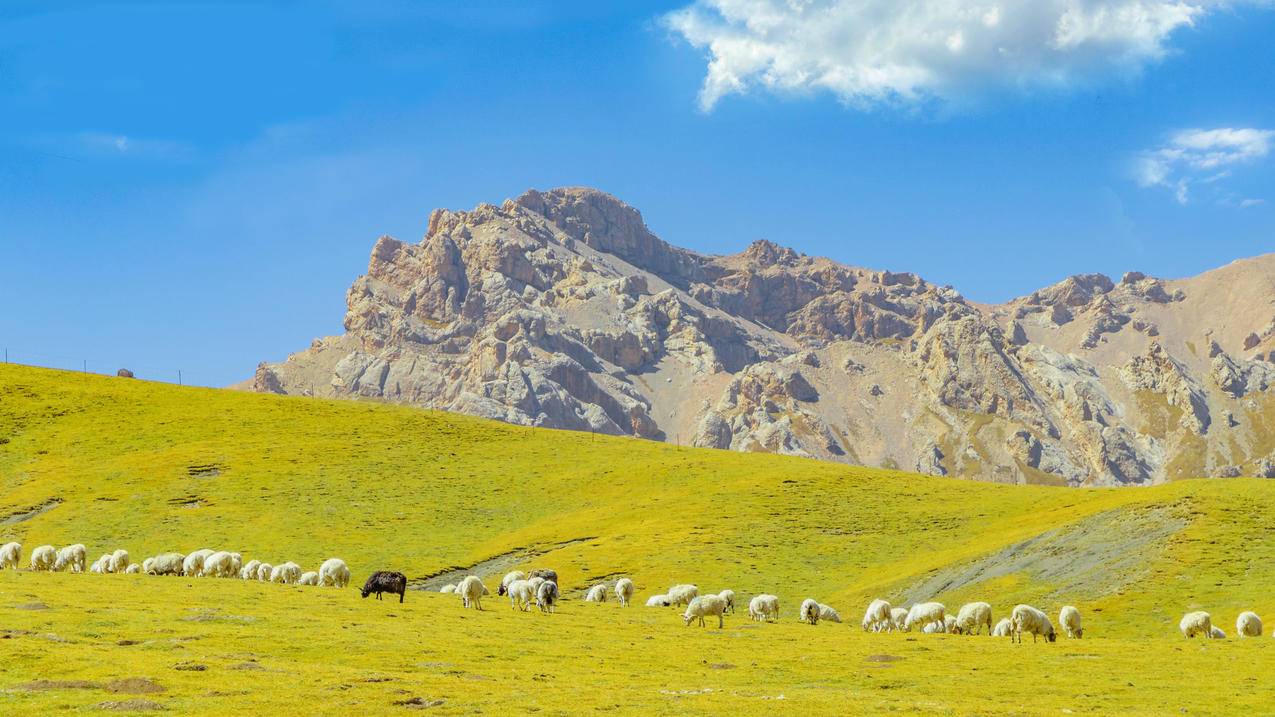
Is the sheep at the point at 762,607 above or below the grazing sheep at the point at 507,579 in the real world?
below

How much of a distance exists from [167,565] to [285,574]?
6690 millimetres

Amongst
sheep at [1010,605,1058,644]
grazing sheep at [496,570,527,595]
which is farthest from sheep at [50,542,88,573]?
sheep at [1010,605,1058,644]

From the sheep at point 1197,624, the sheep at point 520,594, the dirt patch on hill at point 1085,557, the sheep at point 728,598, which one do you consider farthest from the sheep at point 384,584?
the sheep at point 1197,624

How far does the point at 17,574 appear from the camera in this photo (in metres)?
54.2

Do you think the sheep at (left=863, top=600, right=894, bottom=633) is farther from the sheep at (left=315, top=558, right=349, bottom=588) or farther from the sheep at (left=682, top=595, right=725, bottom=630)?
the sheep at (left=315, top=558, right=349, bottom=588)

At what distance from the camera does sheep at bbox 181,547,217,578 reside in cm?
6122

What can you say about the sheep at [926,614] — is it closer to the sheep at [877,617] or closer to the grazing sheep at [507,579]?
the sheep at [877,617]

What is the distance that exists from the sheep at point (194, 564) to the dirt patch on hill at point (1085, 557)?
139 feet

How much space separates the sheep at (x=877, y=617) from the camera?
5334cm

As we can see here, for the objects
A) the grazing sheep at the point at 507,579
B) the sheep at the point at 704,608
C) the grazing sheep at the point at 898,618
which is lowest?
the grazing sheep at the point at 898,618

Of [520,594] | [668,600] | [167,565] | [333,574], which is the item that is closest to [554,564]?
[668,600]

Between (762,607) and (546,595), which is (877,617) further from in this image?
(546,595)

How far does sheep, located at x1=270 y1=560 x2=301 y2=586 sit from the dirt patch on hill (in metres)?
37.2

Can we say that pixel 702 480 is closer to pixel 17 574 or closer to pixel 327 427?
pixel 327 427
